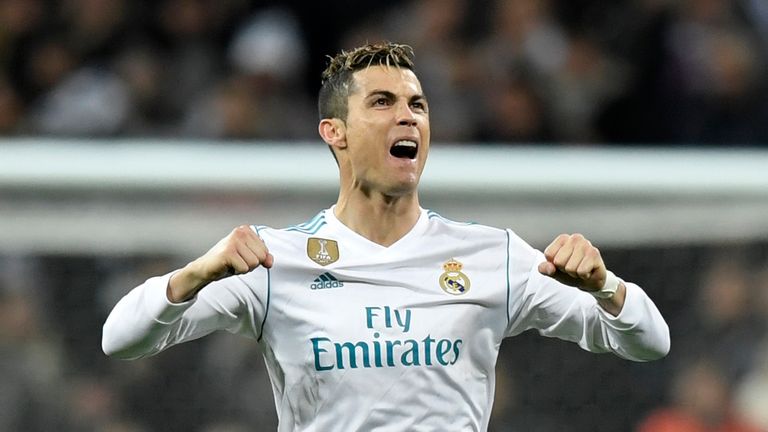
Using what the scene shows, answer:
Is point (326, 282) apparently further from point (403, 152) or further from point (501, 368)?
point (501, 368)

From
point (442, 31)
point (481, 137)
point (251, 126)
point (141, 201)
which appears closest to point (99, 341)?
point (141, 201)

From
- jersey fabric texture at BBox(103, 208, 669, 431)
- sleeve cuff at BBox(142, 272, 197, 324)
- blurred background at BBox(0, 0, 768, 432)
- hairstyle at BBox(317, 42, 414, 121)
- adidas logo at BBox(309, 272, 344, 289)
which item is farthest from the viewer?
blurred background at BBox(0, 0, 768, 432)

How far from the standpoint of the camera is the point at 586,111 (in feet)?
29.2

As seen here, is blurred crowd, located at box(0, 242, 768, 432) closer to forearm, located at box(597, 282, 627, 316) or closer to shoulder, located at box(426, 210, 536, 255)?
shoulder, located at box(426, 210, 536, 255)

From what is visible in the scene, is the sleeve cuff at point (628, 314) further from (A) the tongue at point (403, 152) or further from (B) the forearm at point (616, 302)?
(A) the tongue at point (403, 152)

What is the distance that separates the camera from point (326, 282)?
13.8 feet

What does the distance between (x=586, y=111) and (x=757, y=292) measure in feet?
7.39

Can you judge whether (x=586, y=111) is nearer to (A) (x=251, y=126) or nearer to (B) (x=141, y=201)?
(A) (x=251, y=126)

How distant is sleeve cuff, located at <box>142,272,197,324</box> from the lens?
3.92m

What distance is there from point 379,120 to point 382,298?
0.55 meters

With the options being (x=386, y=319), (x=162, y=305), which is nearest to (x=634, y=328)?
(x=386, y=319)

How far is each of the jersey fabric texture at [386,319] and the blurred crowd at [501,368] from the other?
2.56 m

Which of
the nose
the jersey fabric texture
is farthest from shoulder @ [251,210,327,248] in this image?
the nose

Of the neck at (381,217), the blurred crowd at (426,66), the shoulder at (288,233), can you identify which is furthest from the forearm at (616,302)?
the blurred crowd at (426,66)
